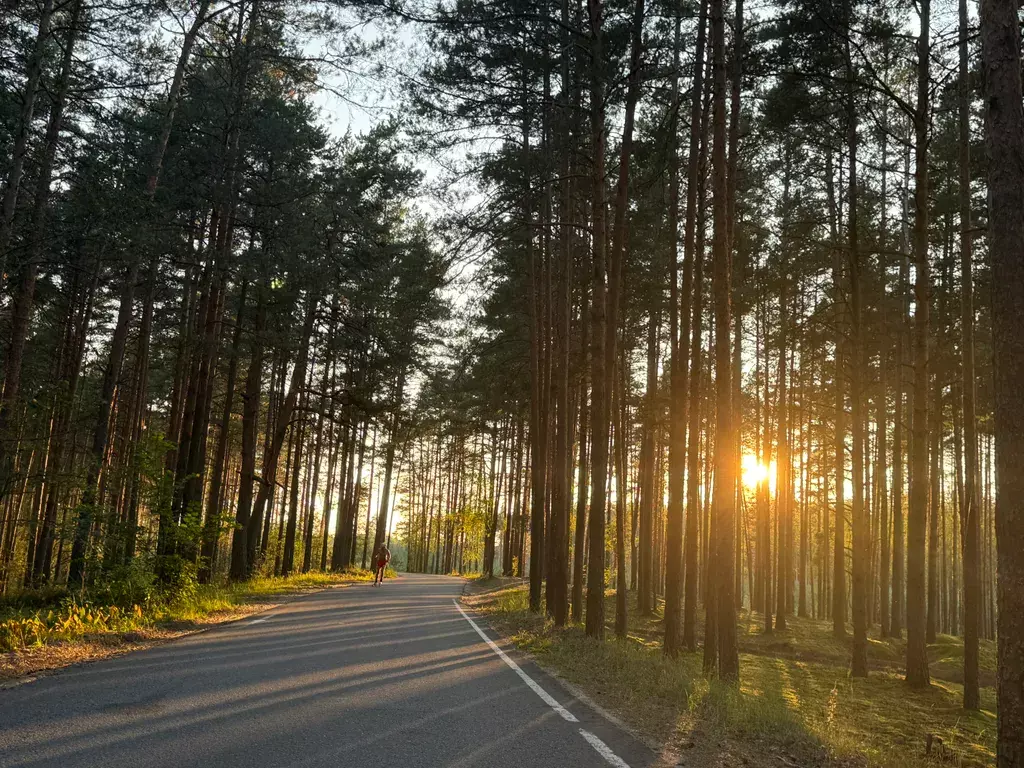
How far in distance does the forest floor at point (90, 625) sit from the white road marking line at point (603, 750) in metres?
5.28

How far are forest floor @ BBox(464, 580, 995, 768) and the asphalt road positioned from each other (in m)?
0.70

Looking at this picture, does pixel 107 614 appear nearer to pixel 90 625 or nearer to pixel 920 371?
pixel 90 625

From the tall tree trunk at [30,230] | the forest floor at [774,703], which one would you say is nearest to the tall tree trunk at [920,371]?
the forest floor at [774,703]

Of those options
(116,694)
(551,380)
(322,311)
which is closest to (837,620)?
(551,380)

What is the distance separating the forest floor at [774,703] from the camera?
21.6 feet

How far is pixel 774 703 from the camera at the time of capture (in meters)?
8.47

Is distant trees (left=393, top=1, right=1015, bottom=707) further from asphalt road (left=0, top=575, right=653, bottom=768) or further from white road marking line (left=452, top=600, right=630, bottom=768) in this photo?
asphalt road (left=0, top=575, right=653, bottom=768)

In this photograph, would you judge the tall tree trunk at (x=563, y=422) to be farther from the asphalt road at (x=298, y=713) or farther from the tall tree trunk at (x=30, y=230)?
the tall tree trunk at (x=30, y=230)

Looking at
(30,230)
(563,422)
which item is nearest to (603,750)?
(30,230)

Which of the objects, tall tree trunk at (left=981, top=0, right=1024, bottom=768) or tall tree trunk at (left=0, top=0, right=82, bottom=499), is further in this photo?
tall tree trunk at (left=0, top=0, right=82, bottom=499)

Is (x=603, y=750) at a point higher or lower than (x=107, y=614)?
higher

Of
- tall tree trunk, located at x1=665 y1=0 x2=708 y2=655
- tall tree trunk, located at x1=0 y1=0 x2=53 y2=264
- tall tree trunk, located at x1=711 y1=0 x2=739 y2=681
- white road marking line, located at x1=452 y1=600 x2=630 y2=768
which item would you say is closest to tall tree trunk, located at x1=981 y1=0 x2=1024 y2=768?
white road marking line, located at x1=452 y1=600 x2=630 y2=768

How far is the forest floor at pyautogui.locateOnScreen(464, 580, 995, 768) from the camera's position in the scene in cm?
657

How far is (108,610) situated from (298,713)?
23.8 ft
